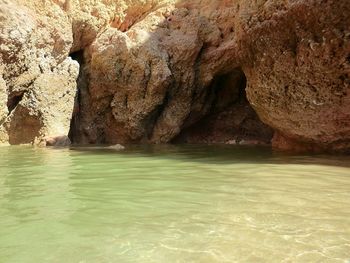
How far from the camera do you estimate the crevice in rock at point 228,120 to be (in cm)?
1270

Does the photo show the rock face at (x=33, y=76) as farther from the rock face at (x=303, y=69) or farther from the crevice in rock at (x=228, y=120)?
the rock face at (x=303, y=69)

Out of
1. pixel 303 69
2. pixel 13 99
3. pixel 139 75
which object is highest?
pixel 139 75

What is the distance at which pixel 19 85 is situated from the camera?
426 inches

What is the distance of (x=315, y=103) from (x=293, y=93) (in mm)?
469

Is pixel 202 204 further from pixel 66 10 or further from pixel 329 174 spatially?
pixel 66 10

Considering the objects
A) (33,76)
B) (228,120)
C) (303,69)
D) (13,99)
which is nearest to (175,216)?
(303,69)

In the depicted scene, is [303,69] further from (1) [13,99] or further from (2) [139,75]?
(1) [13,99]

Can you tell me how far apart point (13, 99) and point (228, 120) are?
21.0 feet

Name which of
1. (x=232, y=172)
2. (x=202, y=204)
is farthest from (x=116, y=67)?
(x=202, y=204)

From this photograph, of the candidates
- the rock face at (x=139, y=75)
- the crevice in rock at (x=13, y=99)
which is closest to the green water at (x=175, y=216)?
the rock face at (x=139, y=75)

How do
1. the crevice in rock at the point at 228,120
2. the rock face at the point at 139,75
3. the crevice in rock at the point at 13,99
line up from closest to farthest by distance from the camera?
the rock face at the point at 139,75 < the crevice in rock at the point at 13,99 < the crevice in rock at the point at 228,120

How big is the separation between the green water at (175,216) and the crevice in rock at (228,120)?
7.63 meters

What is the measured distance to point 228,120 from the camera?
13250mm

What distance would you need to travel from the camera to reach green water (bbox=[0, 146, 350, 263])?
2.25 meters
